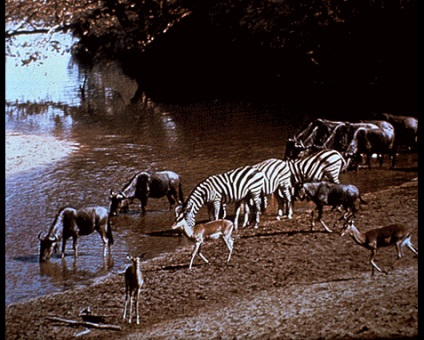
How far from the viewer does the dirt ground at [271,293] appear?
514 centimetres

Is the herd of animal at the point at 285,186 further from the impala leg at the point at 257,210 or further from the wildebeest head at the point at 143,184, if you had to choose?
the wildebeest head at the point at 143,184

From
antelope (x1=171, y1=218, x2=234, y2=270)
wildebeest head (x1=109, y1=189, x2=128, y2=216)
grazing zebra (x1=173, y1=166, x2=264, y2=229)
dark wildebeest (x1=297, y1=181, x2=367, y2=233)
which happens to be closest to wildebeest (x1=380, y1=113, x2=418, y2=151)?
dark wildebeest (x1=297, y1=181, x2=367, y2=233)

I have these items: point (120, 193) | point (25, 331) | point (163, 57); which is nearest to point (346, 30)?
point (163, 57)

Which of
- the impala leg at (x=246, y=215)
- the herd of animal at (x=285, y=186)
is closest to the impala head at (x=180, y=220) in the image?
the herd of animal at (x=285, y=186)

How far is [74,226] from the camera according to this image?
666 centimetres

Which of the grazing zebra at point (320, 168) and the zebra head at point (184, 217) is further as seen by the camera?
the grazing zebra at point (320, 168)

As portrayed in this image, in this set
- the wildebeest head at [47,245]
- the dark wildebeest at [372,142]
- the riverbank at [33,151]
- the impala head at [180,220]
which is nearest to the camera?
the impala head at [180,220]

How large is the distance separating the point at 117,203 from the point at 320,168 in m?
1.88

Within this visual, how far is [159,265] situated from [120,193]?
1.48 meters

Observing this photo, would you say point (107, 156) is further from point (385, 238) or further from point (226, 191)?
point (385, 238)

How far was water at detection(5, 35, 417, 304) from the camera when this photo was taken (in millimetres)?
6449

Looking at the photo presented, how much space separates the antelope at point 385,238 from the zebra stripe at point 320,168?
926mm

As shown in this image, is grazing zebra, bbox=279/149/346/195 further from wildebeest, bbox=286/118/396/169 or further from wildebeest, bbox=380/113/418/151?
wildebeest, bbox=380/113/418/151

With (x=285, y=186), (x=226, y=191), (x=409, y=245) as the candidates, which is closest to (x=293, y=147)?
(x=285, y=186)
